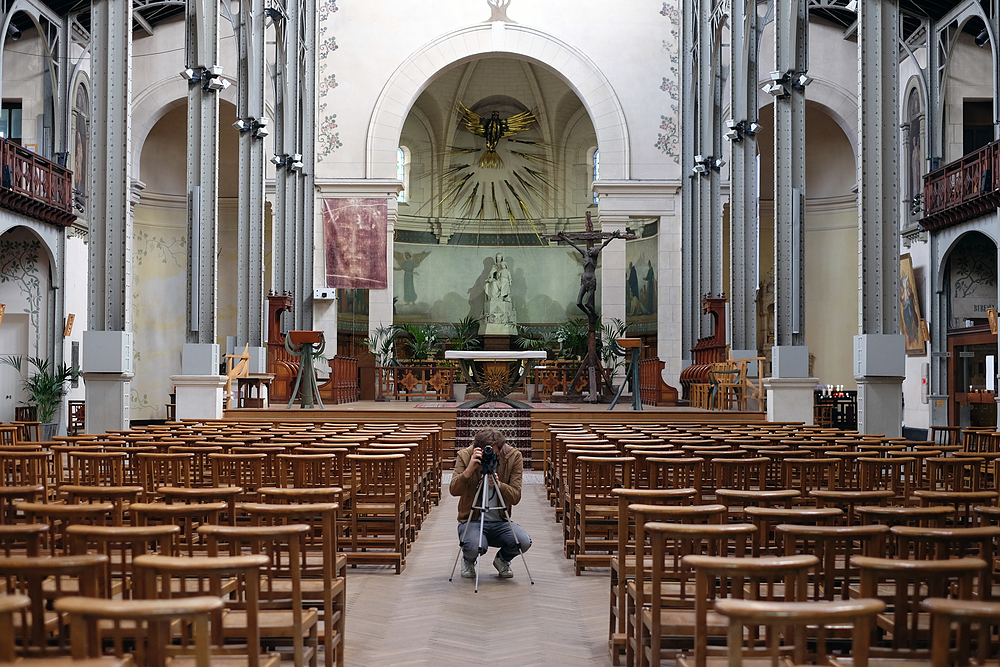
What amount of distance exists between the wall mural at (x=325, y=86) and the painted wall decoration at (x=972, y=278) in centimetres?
1444

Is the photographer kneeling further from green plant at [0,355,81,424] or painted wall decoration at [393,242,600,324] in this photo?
painted wall decoration at [393,242,600,324]

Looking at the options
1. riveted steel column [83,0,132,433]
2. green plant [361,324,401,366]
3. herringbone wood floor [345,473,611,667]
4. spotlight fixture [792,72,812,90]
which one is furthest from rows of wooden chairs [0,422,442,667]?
green plant [361,324,401,366]

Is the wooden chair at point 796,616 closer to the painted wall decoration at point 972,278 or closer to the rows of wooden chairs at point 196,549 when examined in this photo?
the rows of wooden chairs at point 196,549

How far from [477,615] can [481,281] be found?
74.6 ft

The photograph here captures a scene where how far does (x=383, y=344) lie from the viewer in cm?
2152

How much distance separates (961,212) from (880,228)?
24.5ft

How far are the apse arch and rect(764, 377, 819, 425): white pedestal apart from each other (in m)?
10.0

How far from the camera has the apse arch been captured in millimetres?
22000

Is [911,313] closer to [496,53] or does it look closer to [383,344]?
[496,53]

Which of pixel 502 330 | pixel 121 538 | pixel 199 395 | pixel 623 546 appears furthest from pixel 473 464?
pixel 502 330

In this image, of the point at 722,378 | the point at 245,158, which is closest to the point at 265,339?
the point at 245,158

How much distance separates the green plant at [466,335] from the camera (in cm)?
2505

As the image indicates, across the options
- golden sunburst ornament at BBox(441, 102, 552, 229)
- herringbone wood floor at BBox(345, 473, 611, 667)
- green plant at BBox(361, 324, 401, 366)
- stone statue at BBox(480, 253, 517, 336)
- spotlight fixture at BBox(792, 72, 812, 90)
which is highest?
golden sunburst ornament at BBox(441, 102, 552, 229)

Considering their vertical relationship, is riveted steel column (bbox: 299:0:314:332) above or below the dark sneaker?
above
